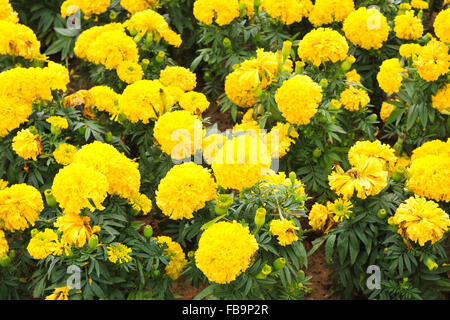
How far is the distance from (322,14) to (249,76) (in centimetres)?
129

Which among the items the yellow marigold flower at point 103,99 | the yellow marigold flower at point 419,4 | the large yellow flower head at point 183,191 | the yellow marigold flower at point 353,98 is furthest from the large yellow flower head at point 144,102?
the yellow marigold flower at point 419,4

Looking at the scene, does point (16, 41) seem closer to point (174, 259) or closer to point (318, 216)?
point (174, 259)

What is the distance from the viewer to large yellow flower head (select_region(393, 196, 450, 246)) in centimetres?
287

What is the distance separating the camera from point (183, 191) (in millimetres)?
2924

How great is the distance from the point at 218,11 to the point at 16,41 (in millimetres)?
1653

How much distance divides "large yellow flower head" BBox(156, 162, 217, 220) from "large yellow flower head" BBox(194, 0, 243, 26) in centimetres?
195

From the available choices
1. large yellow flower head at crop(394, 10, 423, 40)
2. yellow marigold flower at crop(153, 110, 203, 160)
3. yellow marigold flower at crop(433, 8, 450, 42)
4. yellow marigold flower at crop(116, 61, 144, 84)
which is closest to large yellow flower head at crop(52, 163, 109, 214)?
yellow marigold flower at crop(153, 110, 203, 160)

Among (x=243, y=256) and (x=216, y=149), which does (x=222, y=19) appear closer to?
(x=216, y=149)

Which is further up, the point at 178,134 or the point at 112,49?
the point at 112,49

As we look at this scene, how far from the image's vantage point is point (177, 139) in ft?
10.9

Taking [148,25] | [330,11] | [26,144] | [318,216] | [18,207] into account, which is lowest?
[318,216]

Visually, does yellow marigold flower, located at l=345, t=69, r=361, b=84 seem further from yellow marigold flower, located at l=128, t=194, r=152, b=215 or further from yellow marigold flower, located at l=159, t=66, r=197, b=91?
yellow marigold flower, located at l=128, t=194, r=152, b=215

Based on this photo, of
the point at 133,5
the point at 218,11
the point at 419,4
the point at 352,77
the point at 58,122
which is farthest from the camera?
the point at 133,5

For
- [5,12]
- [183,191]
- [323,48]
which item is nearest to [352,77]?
[323,48]
